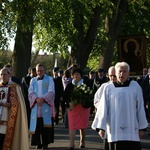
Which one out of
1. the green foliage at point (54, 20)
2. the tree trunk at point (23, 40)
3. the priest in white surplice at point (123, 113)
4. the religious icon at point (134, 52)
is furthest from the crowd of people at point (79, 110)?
the religious icon at point (134, 52)

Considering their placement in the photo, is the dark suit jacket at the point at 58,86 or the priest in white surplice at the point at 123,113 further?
the dark suit jacket at the point at 58,86

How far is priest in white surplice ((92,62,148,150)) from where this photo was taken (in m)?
7.40

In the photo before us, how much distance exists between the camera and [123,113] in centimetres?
740

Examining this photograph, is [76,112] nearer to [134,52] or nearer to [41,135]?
[41,135]

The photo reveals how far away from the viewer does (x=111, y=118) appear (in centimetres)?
750

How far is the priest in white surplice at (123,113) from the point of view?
7402mm

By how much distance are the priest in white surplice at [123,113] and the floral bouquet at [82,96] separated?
3.88m

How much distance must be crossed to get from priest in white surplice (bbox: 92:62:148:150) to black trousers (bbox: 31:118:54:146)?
436cm

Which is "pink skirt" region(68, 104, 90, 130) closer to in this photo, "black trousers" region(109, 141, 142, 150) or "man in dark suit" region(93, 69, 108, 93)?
"black trousers" region(109, 141, 142, 150)

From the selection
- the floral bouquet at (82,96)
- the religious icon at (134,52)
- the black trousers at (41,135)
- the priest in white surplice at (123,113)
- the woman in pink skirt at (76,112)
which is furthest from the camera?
the religious icon at (134,52)

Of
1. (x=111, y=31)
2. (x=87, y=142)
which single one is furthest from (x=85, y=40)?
(x=87, y=142)

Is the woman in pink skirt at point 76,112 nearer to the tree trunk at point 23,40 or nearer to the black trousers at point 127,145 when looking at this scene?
the black trousers at point 127,145

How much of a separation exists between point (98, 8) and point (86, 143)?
568 inches

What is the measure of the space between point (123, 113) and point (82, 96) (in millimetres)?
4084
